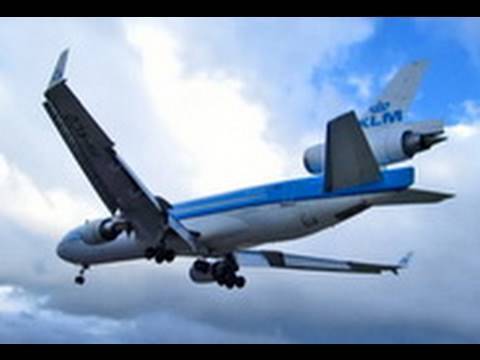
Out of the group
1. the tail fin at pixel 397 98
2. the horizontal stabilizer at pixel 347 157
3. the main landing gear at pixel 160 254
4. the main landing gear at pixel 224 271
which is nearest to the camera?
the horizontal stabilizer at pixel 347 157

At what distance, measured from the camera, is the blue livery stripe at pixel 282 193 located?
1216 inches

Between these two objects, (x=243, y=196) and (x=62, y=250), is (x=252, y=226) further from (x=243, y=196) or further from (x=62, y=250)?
(x=62, y=250)

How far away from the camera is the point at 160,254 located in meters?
35.7

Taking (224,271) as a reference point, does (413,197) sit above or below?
below

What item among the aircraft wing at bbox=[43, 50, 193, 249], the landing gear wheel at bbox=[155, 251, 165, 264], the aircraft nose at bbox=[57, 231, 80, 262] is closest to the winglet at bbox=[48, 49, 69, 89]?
the aircraft wing at bbox=[43, 50, 193, 249]

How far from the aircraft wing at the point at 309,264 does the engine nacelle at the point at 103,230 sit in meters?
7.13

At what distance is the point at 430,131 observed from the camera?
30.1 metres

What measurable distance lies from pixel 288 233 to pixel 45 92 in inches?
418

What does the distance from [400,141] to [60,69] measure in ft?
40.1

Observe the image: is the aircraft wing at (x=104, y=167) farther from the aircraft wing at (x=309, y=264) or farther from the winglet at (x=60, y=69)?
the aircraft wing at (x=309, y=264)

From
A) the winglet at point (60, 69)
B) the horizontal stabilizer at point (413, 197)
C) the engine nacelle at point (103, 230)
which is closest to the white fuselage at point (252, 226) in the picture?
the horizontal stabilizer at point (413, 197)

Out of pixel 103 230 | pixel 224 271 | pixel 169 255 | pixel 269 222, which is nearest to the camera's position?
pixel 269 222

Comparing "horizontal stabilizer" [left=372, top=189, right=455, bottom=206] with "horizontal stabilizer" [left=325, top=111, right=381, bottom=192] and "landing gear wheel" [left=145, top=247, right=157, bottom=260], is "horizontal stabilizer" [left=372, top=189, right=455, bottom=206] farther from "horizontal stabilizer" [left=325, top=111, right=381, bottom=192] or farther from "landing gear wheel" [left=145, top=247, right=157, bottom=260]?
"landing gear wheel" [left=145, top=247, right=157, bottom=260]

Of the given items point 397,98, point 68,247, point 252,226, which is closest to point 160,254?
point 252,226
